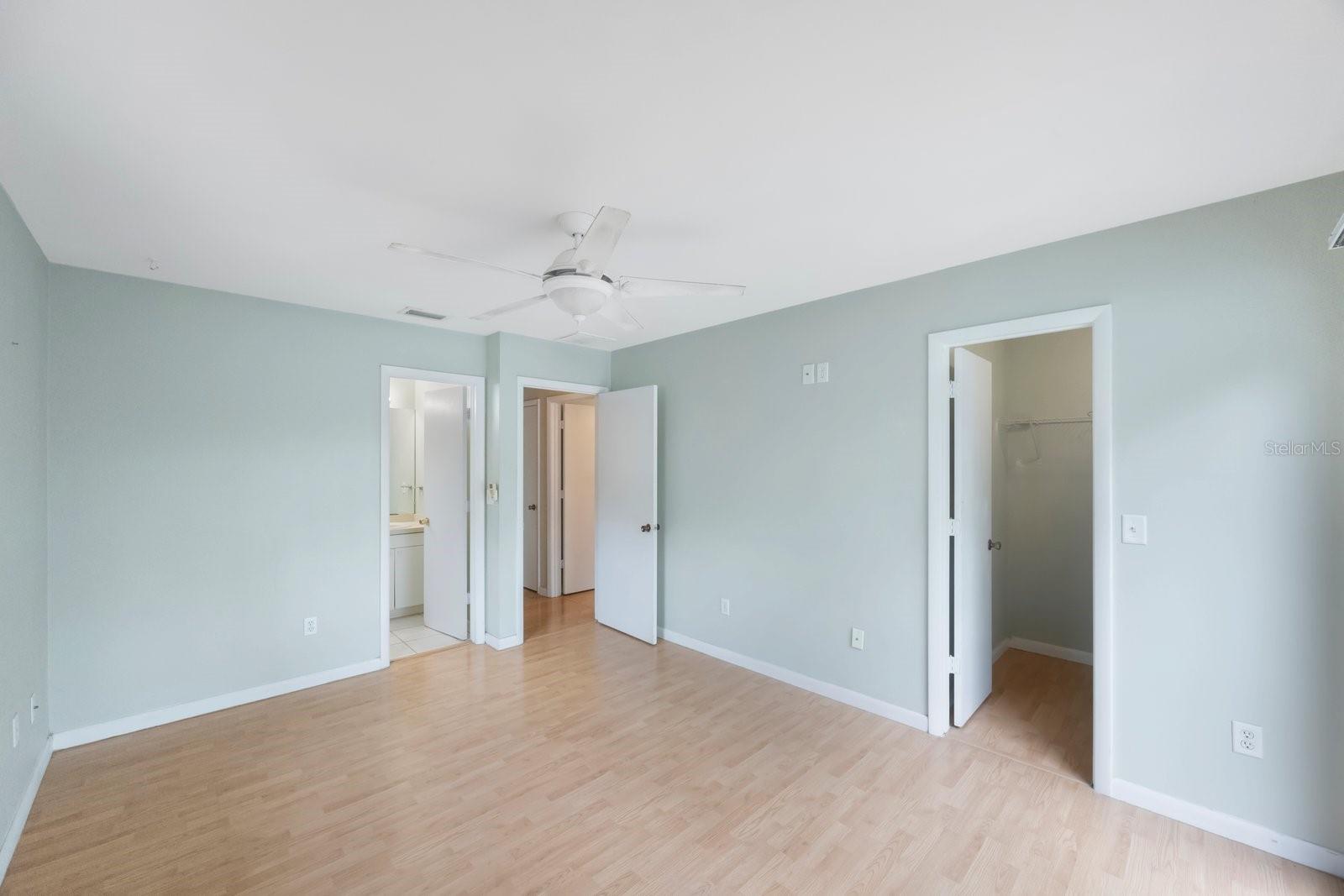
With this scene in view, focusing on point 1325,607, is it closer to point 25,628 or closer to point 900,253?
point 900,253

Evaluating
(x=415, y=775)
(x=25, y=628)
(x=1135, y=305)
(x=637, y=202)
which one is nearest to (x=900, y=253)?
(x=1135, y=305)

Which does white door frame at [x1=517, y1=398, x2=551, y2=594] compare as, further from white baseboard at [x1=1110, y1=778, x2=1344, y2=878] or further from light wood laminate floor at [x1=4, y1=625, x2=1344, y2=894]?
white baseboard at [x1=1110, y1=778, x2=1344, y2=878]

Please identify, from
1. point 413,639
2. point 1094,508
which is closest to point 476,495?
point 413,639

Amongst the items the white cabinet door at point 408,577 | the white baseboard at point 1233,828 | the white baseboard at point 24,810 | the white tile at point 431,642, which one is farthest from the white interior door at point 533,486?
the white baseboard at point 1233,828

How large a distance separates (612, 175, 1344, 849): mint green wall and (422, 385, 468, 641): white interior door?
2944mm

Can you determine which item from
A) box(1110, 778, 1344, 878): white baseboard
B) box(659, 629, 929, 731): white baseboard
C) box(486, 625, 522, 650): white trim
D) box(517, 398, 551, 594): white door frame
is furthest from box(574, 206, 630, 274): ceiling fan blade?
box(517, 398, 551, 594): white door frame

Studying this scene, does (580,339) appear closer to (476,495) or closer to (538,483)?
(476,495)

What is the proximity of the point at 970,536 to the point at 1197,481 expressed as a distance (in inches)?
40.6

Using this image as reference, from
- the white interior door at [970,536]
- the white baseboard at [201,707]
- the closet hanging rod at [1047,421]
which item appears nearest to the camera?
the white baseboard at [201,707]

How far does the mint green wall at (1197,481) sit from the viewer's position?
6.46ft

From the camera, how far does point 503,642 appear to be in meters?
4.23

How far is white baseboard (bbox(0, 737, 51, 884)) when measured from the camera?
1989mm

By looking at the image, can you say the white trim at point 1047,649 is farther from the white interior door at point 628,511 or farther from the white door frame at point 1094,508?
the white interior door at point 628,511

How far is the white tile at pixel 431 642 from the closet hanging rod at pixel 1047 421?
4541 mm
